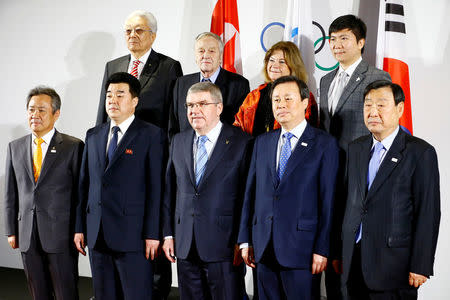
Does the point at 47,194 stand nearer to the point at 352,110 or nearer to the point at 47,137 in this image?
the point at 47,137

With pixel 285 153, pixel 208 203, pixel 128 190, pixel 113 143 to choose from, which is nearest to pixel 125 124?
pixel 113 143

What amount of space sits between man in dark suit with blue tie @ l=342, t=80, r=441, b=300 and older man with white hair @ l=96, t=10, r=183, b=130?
1.66m

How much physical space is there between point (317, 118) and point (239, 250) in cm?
105

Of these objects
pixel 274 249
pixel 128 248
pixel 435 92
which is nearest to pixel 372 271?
pixel 274 249

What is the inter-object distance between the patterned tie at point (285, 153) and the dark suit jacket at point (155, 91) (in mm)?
1238

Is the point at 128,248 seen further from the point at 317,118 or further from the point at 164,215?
the point at 317,118

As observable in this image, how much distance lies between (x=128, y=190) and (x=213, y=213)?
0.58 metres

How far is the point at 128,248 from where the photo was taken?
2.89m

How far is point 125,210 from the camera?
2.90 metres

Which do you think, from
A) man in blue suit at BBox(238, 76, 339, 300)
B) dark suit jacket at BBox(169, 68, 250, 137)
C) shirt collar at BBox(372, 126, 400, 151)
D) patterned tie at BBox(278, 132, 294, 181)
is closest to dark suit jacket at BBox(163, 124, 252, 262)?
man in blue suit at BBox(238, 76, 339, 300)

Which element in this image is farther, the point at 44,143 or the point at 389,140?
the point at 44,143

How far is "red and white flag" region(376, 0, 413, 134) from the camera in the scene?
3.74m

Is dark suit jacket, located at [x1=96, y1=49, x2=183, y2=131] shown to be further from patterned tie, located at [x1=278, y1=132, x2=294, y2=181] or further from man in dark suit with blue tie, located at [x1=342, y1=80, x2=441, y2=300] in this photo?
man in dark suit with blue tie, located at [x1=342, y1=80, x2=441, y2=300]

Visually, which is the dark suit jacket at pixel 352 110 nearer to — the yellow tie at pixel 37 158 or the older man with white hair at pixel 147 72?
the older man with white hair at pixel 147 72
